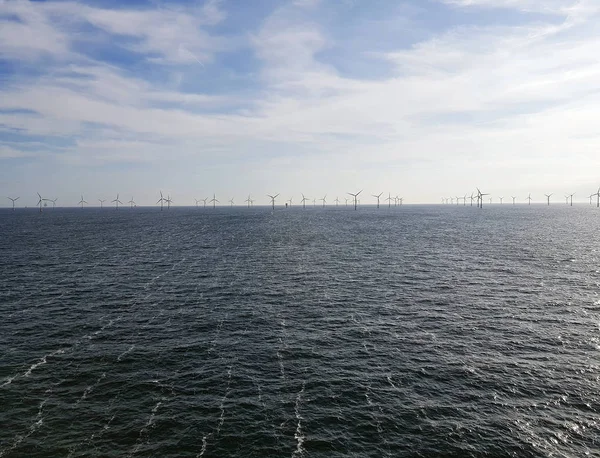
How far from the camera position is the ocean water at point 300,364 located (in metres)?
38.4

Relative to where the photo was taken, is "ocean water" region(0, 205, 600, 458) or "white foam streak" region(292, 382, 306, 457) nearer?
"white foam streak" region(292, 382, 306, 457)

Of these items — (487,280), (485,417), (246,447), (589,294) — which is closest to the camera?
(246,447)

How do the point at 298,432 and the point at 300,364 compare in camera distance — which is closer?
the point at 298,432

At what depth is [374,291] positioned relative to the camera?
90.8 meters

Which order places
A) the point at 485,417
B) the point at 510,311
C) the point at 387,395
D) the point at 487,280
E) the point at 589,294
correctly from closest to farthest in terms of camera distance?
the point at 485,417
the point at 387,395
the point at 510,311
the point at 589,294
the point at 487,280

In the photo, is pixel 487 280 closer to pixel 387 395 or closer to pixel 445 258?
pixel 445 258

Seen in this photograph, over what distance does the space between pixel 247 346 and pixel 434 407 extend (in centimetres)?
2823

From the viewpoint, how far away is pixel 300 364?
53.4m

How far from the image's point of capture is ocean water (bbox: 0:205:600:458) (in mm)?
38375

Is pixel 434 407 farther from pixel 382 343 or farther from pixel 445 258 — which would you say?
pixel 445 258

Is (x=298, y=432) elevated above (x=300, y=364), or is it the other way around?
(x=300, y=364)

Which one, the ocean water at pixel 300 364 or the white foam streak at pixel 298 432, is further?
the ocean water at pixel 300 364

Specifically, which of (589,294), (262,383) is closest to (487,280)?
(589,294)

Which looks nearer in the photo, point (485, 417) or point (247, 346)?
point (485, 417)
